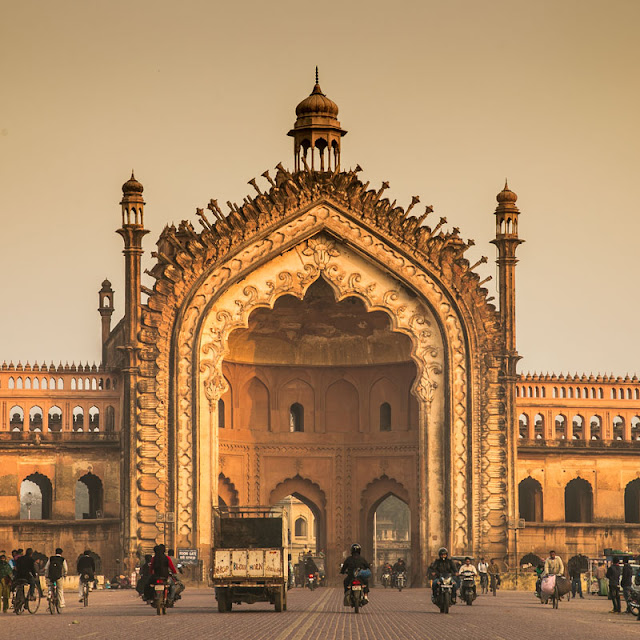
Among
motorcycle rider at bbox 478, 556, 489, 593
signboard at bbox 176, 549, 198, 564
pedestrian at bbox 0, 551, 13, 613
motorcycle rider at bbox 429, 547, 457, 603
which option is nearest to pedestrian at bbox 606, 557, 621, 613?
motorcycle rider at bbox 429, 547, 457, 603

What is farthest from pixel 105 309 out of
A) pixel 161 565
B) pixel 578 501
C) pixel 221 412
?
pixel 161 565

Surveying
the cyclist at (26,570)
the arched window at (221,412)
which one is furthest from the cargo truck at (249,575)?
the arched window at (221,412)

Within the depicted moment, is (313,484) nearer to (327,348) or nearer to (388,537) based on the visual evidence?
(327,348)

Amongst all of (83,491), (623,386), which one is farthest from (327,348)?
(83,491)

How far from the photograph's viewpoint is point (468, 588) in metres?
40.1

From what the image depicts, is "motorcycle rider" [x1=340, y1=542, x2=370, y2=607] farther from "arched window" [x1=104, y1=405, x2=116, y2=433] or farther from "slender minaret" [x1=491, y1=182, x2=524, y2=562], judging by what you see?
"arched window" [x1=104, y1=405, x2=116, y2=433]

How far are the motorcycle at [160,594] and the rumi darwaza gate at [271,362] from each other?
17948 millimetres

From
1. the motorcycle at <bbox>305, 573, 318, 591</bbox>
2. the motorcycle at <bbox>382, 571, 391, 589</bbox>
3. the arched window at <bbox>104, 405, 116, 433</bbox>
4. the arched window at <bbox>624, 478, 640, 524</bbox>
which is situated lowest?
the motorcycle at <bbox>382, 571, 391, 589</bbox>

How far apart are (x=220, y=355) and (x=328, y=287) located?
5.40 m

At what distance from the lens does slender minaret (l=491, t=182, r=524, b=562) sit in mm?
54750

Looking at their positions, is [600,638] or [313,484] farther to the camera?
[313,484]

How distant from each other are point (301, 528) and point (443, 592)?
7308 centimetres

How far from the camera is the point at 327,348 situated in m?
60.5

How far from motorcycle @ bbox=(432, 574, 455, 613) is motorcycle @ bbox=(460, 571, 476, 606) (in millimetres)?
3858
